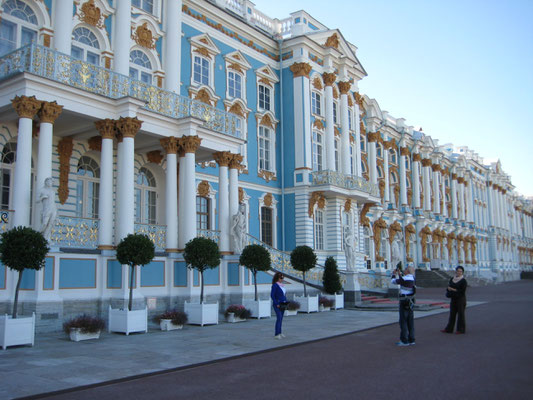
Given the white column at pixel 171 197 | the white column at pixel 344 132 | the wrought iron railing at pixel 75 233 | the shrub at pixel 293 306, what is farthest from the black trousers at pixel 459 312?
the white column at pixel 344 132

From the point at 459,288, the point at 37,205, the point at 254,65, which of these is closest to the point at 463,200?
the point at 254,65

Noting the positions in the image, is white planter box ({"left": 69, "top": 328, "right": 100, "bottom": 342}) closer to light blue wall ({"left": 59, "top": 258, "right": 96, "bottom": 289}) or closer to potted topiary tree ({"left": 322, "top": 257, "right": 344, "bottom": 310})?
light blue wall ({"left": 59, "top": 258, "right": 96, "bottom": 289})

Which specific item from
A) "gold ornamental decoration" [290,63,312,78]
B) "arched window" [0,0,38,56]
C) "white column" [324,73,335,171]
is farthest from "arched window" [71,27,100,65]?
"white column" [324,73,335,171]

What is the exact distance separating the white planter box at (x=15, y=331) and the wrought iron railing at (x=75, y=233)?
336cm

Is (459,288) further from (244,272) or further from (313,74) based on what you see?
(313,74)

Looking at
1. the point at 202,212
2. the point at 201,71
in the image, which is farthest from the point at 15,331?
the point at 201,71

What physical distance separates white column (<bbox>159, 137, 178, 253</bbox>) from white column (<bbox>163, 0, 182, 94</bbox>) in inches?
127

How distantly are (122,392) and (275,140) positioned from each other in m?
24.0

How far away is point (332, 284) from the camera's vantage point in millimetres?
23188

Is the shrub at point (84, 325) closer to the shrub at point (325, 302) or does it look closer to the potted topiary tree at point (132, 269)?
the potted topiary tree at point (132, 269)

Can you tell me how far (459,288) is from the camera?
1399 centimetres

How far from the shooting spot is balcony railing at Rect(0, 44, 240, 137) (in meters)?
15.4

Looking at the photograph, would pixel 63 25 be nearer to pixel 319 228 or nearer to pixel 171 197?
pixel 171 197

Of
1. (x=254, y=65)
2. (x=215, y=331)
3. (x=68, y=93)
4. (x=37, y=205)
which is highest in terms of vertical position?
(x=254, y=65)
